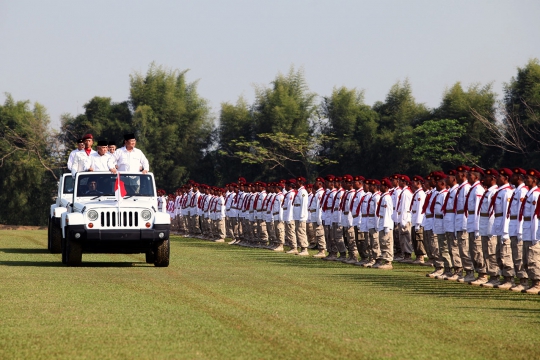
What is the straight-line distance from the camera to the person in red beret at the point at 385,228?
22.3 meters

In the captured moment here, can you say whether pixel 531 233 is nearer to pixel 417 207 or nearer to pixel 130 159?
pixel 417 207

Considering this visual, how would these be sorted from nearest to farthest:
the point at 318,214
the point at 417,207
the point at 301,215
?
1. the point at 417,207
2. the point at 318,214
3. the point at 301,215

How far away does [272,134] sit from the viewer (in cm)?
6881

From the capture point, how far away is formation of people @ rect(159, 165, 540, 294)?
54.3ft

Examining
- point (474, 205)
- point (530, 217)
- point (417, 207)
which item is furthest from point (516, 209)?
point (417, 207)

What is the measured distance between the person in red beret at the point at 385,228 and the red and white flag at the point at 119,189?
5.44m

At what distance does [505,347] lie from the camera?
32.0ft

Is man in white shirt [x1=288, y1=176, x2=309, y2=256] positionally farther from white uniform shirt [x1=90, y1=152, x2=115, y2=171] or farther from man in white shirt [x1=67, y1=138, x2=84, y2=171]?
white uniform shirt [x1=90, y1=152, x2=115, y2=171]

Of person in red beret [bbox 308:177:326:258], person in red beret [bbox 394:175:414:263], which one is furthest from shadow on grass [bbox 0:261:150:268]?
person in red beret [bbox 394:175:414:263]

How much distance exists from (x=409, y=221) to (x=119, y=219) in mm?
7349

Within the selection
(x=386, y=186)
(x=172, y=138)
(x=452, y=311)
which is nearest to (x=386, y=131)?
(x=172, y=138)

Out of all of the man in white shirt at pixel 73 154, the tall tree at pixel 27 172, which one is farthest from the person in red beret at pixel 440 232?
the tall tree at pixel 27 172

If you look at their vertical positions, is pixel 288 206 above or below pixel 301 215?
above

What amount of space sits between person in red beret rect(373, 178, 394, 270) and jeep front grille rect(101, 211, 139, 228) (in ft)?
17.2
